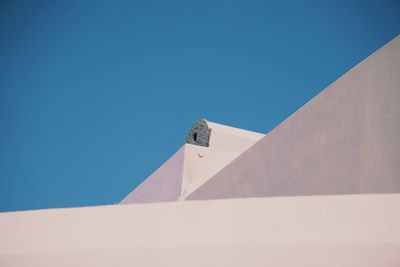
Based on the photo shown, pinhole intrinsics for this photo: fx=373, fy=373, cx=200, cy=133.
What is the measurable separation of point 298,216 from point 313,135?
462 centimetres

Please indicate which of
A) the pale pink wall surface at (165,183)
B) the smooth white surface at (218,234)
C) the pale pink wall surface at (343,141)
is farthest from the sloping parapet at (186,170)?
the smooth white surface at (218,234)

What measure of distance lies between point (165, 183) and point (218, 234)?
32.1ft

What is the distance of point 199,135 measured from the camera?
13.2m

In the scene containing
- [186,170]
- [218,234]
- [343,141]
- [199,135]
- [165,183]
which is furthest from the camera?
[199,135]

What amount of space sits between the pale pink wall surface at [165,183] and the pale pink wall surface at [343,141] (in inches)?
134

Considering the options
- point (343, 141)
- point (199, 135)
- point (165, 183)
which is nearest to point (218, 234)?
point (343, 141)

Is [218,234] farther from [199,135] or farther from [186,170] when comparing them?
[199,135]

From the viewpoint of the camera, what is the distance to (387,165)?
4.96 m

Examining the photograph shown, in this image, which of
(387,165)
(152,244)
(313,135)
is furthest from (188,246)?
(313,135)

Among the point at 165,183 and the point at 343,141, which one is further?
the point at 165,183

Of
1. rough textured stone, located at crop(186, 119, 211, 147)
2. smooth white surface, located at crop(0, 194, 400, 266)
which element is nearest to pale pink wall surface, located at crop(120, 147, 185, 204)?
rough textured stone, located at crop(186, 119, 211, 147)

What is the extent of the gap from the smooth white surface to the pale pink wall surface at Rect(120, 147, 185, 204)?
27.2ft

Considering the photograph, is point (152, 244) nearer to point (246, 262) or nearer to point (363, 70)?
point (246, 262)

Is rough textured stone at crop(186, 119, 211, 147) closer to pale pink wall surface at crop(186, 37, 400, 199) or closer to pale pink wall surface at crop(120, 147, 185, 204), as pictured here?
pale pink wall surface at crop(120, 147, 185, 204)
